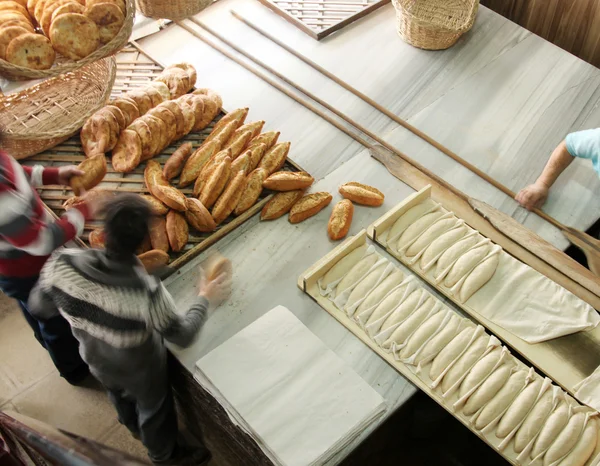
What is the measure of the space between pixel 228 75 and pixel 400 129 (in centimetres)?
114

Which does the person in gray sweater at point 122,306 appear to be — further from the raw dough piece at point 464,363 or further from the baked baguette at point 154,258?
the raw dough piece at point 464,363

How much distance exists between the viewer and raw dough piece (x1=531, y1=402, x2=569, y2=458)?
2.03m

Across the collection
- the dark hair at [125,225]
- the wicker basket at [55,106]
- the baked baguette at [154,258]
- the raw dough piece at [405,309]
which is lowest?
the baked baguette at [154,258]

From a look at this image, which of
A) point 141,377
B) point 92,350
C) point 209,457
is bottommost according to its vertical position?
point 209,457

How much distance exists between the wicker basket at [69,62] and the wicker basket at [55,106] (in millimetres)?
543

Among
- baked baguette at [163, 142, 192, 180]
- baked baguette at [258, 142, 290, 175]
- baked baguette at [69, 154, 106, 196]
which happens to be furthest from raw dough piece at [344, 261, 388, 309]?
baked baguette at [69, 154, 106, 196]

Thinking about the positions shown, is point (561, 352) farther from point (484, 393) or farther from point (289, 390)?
point (289, 390)

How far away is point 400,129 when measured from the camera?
10.6 ft

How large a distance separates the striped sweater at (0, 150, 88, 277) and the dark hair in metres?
0.38

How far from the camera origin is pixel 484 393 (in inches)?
83.4

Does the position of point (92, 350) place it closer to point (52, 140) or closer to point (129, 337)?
point (129, 337)

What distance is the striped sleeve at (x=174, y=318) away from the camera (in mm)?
1993

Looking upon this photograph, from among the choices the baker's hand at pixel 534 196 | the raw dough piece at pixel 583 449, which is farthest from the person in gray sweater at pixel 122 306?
the baker's hand at pixel 534 196

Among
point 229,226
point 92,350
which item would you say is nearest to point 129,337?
point 92,350
